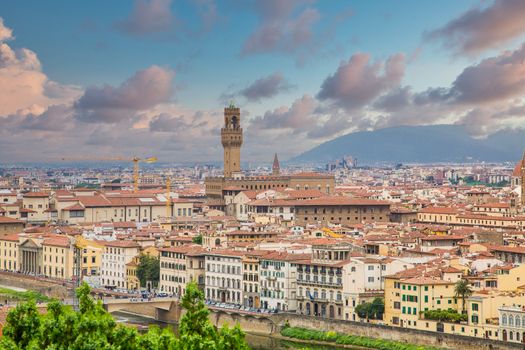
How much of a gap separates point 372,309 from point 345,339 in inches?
98.0

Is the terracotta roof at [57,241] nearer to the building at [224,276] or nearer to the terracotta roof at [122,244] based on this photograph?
the terracotta roof at [122,244]

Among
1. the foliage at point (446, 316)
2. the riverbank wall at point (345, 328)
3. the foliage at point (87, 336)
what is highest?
the foliage at point (87, 336)

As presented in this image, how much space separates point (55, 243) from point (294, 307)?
2075 centimetres

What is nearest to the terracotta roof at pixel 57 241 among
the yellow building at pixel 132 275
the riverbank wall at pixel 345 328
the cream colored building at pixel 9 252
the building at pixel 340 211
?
the cream colored building at pixel 9 252

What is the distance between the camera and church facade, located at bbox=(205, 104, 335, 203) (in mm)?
101688

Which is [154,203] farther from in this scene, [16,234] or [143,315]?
[143,315]

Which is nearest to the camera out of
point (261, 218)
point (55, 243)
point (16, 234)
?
point (55, 243)

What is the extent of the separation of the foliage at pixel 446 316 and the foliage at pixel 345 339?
160cm

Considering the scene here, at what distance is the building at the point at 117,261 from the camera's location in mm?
62688

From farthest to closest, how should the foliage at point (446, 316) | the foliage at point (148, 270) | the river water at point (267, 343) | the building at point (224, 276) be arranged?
the foliage at point (148, 270)
the building at point (224, 276)
the river water at point (267, 343)
the foliage at point (446, 316)

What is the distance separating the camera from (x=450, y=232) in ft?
215

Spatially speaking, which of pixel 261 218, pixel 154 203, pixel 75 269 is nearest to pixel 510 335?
pixel 75 269

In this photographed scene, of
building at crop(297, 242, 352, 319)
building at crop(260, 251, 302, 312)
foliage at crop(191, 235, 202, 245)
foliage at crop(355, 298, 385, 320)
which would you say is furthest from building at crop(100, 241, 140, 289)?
foliage at crop(355, 298, 385, 320)

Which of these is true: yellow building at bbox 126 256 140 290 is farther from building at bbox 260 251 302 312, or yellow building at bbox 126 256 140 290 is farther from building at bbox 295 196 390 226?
building at bbox 295 196 390 226
